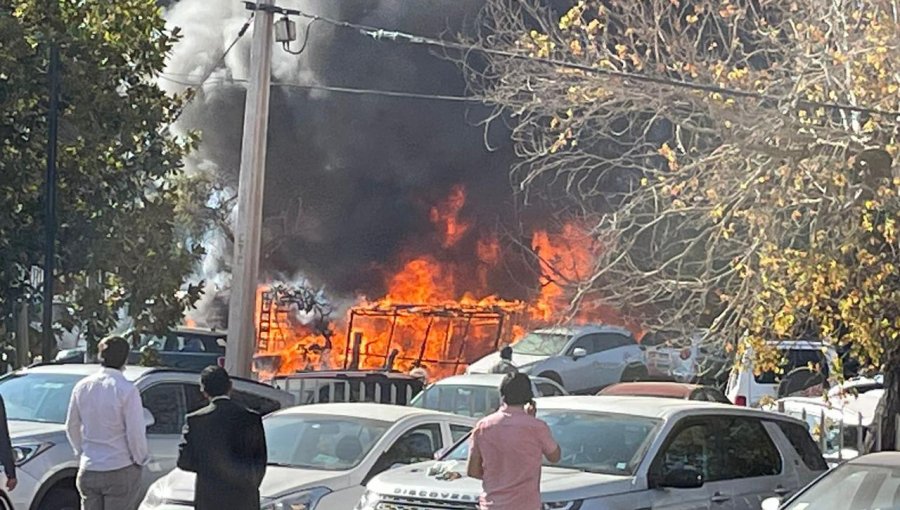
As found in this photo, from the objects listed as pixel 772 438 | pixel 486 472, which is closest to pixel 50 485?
pixel 486 472

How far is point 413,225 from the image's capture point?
28078 mm

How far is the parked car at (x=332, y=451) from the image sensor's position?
952 centimetres

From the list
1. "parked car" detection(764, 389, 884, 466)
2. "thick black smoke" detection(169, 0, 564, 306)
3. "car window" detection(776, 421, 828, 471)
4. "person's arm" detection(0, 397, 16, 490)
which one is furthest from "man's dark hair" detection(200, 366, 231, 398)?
"thick black smoke" detection(169, 0, 564, 306)

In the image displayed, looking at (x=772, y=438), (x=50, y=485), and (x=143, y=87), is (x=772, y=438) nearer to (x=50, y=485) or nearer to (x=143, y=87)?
(x=50, y=485)

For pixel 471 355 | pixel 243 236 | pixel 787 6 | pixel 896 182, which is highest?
pixel 787 6

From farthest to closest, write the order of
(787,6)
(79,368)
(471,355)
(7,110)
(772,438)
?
1. (471,355)
2. (7,110)
3. (787,6)
4. (79,368)
5. (772,438)

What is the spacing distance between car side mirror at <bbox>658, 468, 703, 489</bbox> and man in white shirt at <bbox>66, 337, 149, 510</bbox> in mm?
3484

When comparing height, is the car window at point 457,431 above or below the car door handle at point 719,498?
above

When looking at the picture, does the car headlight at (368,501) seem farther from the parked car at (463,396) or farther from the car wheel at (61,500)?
the parked car at (463,396)

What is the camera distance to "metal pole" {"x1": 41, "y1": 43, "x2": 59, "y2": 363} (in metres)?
15.4

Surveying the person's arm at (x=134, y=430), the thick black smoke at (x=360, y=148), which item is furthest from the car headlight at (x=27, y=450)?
the thick black smoke at (x=360, y=148)

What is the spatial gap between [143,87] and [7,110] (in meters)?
1.70

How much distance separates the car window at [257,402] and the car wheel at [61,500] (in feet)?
7.60

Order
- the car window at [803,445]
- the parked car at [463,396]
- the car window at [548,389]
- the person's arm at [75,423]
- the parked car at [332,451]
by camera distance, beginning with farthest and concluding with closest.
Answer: the car window at [548,389] → the parked car at [463,396] → the car window at [803,445] → the parked car at [332,451] → the person's arm at [75,423]
